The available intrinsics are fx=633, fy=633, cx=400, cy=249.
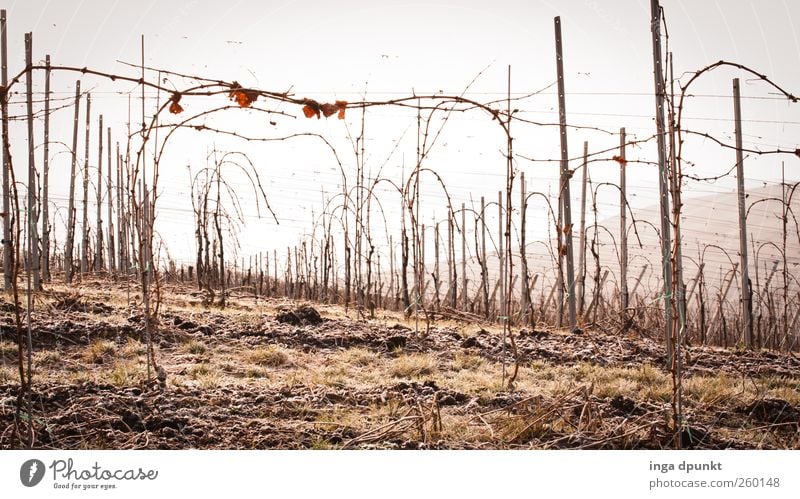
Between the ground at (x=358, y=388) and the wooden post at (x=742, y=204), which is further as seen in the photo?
the wooden post at (x=742, y=204)

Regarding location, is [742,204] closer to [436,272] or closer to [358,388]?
[358,388]

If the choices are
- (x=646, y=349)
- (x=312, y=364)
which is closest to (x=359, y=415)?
(x=312, y=364)

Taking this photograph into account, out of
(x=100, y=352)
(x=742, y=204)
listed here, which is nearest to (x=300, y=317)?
(x=100, y=352)

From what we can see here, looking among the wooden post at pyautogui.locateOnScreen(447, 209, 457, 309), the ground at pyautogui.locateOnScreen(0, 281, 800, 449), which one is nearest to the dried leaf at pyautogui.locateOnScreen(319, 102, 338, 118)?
the ground at pyautogui.locateOnScreen(0, 281, 800, 449)

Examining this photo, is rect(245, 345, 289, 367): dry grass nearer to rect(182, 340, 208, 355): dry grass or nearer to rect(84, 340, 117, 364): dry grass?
rect(182, 340, 208, 355): dry grass

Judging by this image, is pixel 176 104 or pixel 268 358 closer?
pixel 176 104

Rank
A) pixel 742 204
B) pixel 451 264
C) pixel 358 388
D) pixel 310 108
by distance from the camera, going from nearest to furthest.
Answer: pixel 310 108, pixel 358 388, pixel 742 204, pixel 451 264

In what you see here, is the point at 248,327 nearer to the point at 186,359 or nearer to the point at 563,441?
the point at 186,359

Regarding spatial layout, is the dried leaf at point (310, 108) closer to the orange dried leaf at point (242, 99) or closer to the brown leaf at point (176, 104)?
the orange dried leaf at point (242, 99)

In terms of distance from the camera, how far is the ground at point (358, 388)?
2113 millimetres

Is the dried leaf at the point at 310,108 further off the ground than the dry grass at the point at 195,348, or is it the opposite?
the dried leaf at the point at 310,108

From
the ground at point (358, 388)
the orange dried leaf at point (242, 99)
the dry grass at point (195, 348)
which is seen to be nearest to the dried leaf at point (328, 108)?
the orange dried leaf at point (242, 99)

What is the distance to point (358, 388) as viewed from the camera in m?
2.70

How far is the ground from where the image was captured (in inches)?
83.2
